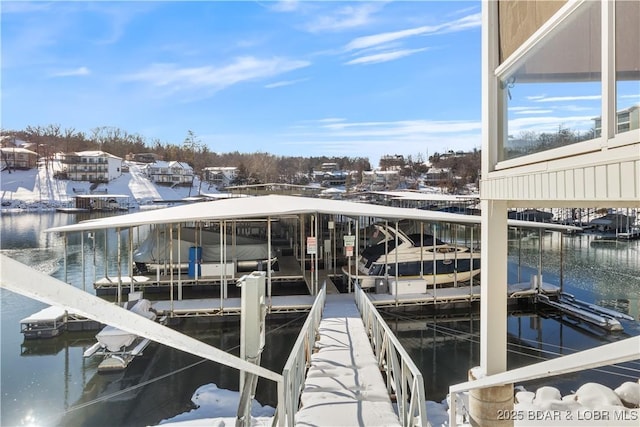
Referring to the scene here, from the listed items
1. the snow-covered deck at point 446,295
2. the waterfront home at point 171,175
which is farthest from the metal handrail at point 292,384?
the waterfront home at point 171,175

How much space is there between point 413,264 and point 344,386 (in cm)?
751

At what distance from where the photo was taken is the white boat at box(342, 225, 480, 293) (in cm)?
1150

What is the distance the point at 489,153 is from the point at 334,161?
100289mm

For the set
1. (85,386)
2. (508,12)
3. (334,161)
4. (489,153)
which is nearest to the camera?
(508,12)

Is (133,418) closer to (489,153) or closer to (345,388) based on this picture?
(345,388)

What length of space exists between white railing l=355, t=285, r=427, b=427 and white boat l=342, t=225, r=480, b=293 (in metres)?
2.22

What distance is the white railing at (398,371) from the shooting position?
3.66 meters

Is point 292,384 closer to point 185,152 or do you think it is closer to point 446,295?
point 446,295

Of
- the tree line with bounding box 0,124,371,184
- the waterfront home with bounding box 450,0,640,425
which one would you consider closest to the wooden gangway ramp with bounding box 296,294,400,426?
the waterfront home with bounding box 450,0,640,425

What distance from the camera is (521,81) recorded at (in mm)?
2770

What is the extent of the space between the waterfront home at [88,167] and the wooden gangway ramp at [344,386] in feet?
224

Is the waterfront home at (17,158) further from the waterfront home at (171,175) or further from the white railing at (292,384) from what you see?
the white railing at (292,384)

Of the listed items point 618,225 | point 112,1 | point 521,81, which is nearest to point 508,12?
point 521,81

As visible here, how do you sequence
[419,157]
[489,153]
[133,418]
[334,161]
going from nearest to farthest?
[489,153]
[133,418]
[419,157]
[334,161]
